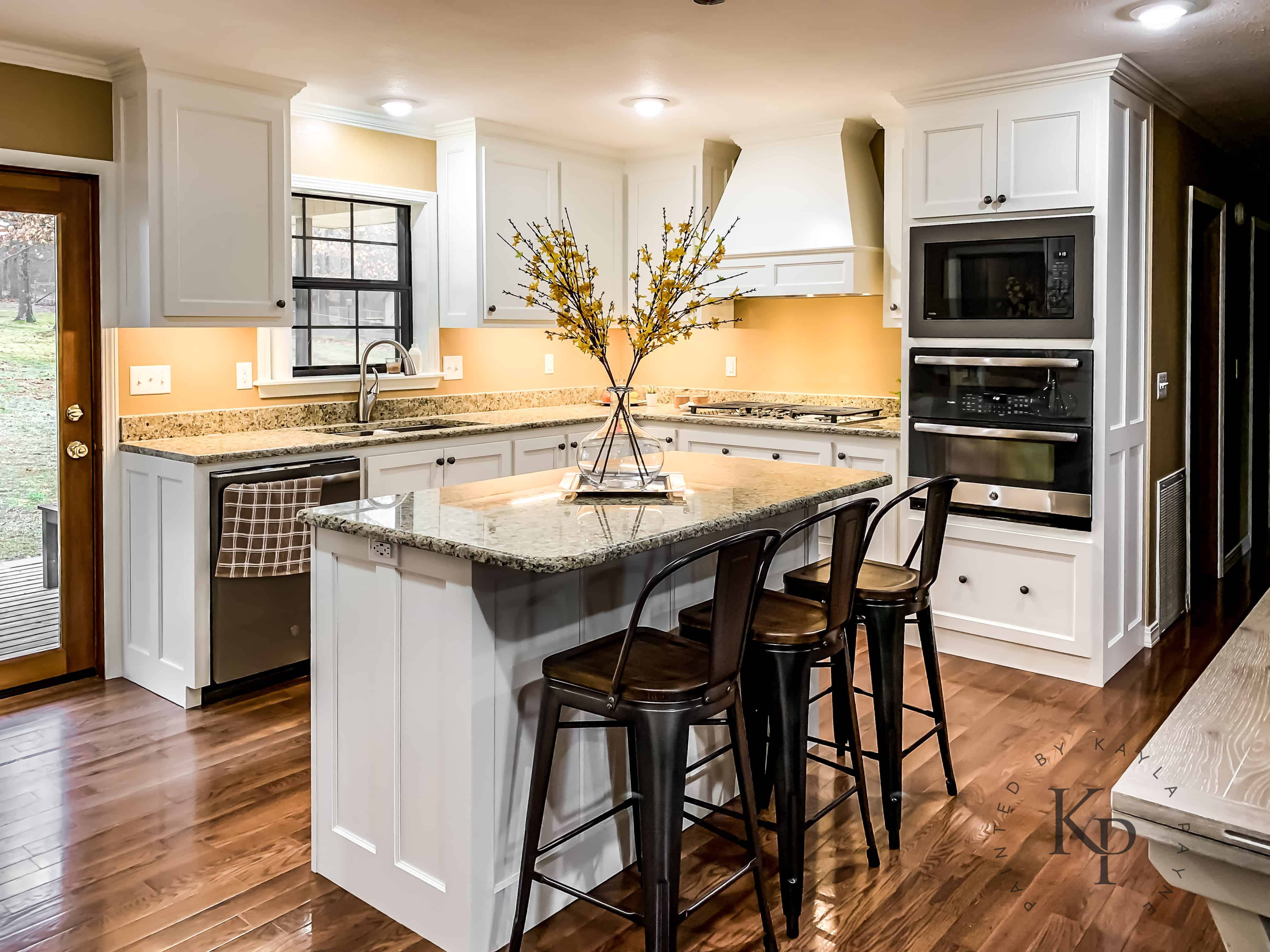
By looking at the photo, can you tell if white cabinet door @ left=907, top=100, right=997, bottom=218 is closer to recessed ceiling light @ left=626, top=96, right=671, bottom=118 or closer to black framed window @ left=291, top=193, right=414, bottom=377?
recessed ceiling light @ left=626, top=96, right=671, bottom=118

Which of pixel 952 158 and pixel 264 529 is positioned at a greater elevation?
pixel 952 158

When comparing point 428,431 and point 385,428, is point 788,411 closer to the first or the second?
point 428,431

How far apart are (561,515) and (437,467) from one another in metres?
2.17

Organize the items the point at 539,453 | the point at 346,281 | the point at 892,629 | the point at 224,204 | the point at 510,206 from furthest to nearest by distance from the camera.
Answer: the point at 510,206 < the point at 539,453 < the point at 346,281 < the point at 224,204 < the point at 892,629

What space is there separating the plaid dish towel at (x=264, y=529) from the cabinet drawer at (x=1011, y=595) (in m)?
2.51

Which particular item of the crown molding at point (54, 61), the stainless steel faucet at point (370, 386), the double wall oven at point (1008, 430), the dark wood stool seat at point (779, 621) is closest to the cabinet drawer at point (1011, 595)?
the double wall oven at point (1008, 430)

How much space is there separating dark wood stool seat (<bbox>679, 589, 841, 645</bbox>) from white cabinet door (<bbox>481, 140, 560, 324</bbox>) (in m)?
2.93

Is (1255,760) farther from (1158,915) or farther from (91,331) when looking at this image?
(91,331)

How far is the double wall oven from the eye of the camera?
3.95m

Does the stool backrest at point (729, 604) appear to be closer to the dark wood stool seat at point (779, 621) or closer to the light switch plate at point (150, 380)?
the dark wood stool seat at point (779, 621)

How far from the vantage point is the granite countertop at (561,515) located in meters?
2.08

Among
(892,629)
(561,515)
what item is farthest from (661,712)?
(892,629)

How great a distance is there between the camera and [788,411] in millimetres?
5242

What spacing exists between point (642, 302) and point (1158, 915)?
4183 millimetres
